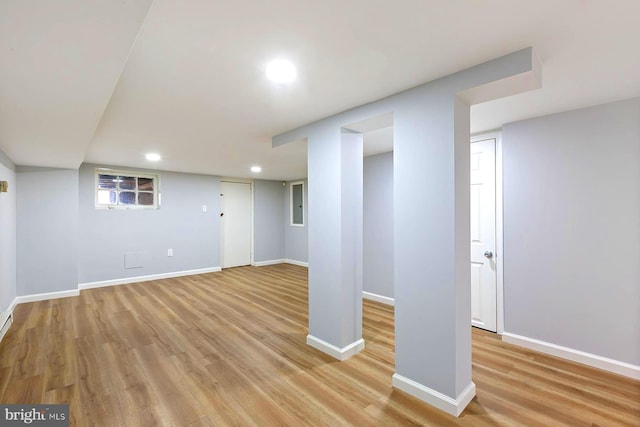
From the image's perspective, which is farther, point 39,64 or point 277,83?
point 277,83

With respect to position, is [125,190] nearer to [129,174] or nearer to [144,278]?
[129,174]

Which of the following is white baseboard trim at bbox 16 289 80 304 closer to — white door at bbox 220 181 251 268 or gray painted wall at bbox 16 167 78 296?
gray painted wall at bbox 16 167 78 296

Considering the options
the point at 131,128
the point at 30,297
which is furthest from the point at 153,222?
the point at 131,128

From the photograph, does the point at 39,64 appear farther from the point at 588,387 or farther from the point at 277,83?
the point at 588,387

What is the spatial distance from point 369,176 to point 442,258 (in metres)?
2.73

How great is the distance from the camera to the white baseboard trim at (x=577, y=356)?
2283 millimetres

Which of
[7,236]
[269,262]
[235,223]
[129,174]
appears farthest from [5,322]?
[269,262]

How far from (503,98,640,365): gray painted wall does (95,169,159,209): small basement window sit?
5978 mm

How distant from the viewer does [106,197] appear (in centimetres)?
525

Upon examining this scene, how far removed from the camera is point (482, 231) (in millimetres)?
3227

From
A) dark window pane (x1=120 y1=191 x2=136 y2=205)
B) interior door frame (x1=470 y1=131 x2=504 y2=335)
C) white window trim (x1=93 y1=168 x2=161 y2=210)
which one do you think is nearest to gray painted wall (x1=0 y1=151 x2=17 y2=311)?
white window trim (x1=93 y1=168 x2=161 y2=210)

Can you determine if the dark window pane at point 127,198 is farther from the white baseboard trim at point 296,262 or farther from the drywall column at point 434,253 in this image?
the drywall column at point 434,253

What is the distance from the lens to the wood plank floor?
185 cm

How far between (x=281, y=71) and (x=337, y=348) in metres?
2.29
